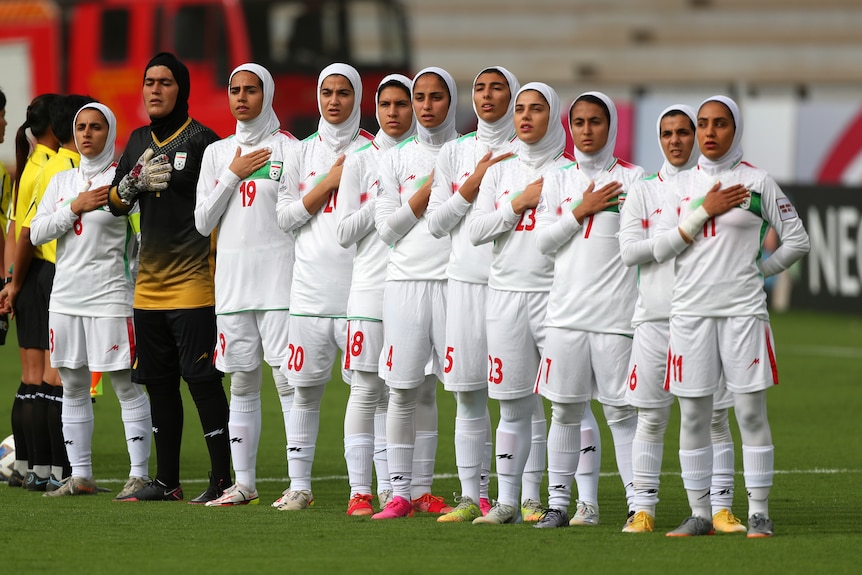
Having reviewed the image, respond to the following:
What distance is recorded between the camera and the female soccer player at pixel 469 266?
8.00 metres

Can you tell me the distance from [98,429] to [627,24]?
22.3 m

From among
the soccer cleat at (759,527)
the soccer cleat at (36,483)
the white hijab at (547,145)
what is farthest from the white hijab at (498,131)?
the soccer cleat at (36,483)

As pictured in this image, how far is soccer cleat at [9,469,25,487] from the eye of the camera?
973 cm

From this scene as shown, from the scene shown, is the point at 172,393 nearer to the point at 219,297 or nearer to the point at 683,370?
the point at 219,297

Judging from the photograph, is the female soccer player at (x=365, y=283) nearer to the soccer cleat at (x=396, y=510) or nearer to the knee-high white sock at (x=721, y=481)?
the soccer cleat at (x=396, y=510)

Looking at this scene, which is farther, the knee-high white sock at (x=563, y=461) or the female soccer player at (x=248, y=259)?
the female soccer player at (x=248, y=259)

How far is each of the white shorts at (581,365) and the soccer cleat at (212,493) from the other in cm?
206

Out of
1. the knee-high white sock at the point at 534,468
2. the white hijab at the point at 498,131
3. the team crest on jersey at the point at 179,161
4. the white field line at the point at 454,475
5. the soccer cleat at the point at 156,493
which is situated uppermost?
the white hijab at the point at 498,131

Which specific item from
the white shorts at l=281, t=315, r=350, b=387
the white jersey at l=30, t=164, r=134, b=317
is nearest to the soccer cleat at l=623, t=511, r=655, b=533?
the white shorts at l=281, t=315, r=350, b=387

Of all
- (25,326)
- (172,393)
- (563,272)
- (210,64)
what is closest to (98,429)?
(25,326)

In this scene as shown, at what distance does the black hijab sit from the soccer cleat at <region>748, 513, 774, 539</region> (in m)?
3.80

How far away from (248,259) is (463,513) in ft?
5.93

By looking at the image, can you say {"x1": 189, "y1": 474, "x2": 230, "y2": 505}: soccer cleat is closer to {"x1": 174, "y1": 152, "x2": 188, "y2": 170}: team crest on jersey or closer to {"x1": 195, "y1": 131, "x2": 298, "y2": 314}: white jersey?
→ {"x1": 195, "y1": 131, "x2": 298, "y2": 314}: white jersey

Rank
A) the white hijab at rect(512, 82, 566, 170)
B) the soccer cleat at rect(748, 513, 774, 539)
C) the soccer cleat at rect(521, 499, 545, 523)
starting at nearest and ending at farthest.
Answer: the soccer cleat at rect(748, 513, 774, 539)
the white hijab at rect(512, 82, 566, 170)
the soccer cleat at rect(521, 499, 545, 523)
